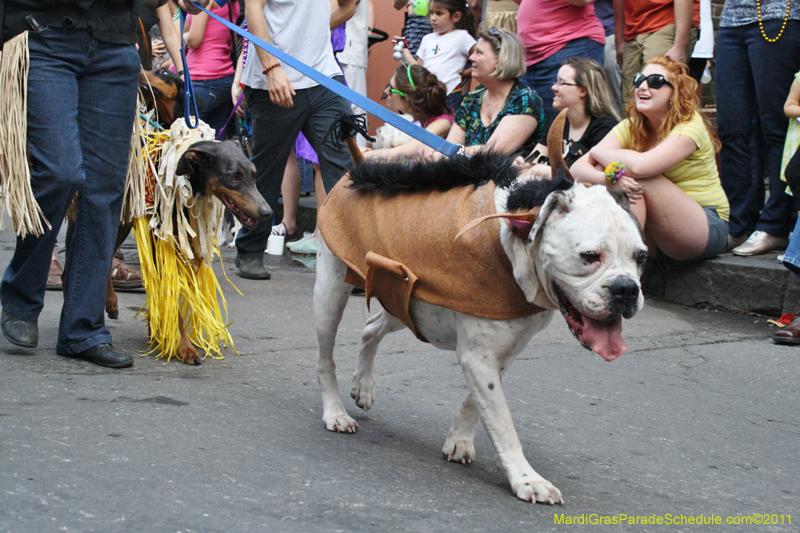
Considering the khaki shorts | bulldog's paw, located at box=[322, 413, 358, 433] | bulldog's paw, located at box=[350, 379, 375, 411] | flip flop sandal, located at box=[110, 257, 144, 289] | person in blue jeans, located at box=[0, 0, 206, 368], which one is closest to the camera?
bulldog's paw, located at box=[322, 413, 358, 433]

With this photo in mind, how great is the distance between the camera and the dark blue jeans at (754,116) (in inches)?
203

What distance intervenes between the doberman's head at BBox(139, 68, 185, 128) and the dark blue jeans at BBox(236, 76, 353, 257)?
1.00 m

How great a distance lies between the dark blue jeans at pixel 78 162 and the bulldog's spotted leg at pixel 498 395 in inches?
71.1

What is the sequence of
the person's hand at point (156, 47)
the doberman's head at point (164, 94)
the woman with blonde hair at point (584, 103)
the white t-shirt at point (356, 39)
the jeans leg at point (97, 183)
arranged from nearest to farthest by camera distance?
the jeans leg at point (97, 183)
the doberman's head at point (164, 94)
the woman with blonde hair at point (584, 103)
the white t-shirt at point (356, 39)
the person's hand at point (156, 47)

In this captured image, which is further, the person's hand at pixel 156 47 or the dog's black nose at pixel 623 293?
the person's hand at pixel 156 47

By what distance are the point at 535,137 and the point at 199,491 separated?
3967 millimetres

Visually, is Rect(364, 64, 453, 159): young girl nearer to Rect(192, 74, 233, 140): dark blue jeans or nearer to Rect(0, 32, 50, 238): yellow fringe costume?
Rect(192, 74, 233, 140): dark blue jeans

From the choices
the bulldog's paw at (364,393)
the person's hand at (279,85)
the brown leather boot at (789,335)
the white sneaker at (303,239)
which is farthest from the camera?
the white sneaker at (303,239)

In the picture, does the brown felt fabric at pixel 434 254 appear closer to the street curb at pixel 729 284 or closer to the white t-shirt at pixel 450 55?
the street curb at pixel 729 284

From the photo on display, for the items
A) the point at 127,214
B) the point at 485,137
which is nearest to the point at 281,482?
the point at 127,214

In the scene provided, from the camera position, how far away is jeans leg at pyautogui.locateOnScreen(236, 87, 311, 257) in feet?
16.9

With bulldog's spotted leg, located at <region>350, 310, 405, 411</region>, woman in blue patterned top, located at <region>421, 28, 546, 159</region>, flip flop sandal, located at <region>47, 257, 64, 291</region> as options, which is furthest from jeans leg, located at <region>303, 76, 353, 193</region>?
bulldog's spotted leg, located at <region>350, 310, 405, 411</region>

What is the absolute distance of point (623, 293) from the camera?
2.14 meters

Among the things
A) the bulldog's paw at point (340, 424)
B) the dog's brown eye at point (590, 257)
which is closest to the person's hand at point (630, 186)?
the bulldog's paw at point (340, 424)
